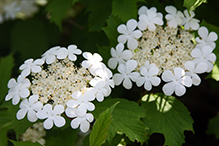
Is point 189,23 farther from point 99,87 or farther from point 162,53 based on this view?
point 99,87

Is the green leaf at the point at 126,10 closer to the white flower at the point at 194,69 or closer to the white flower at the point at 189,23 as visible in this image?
the white flower at the point at 189,23

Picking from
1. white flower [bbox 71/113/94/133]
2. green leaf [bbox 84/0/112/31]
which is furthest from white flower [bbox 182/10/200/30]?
white flower [bbox 71/113/94/133]

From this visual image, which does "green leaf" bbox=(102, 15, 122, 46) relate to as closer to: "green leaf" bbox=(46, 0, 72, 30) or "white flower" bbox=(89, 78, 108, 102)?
"white flower" bbox=(89, 78, 108, 102)

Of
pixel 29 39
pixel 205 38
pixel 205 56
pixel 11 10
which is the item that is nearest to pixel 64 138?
pixel 205 56

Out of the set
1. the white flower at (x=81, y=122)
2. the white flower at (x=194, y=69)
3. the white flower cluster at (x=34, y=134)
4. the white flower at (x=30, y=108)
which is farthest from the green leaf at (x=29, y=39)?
the white flower at (x=194, y=69)

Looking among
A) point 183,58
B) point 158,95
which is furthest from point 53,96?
point 183,58

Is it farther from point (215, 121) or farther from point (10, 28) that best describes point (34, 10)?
point (215, 121)
